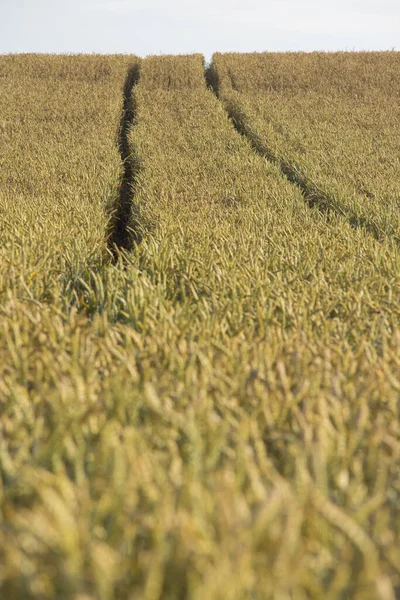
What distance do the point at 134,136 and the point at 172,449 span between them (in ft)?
26.5

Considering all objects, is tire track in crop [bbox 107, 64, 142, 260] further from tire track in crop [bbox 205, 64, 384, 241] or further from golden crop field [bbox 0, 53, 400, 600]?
tire track in crop [bbox 205, 64, 384, 241]

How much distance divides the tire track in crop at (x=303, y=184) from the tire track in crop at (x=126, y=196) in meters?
1.54

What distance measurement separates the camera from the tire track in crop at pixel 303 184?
15.9 feet

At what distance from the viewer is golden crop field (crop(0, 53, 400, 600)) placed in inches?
28.0

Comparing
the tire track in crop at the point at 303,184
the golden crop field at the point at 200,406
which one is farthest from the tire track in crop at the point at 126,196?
the tire track in crop at the point at 303,184

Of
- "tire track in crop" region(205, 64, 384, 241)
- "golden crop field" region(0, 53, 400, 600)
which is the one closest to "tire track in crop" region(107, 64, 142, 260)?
"golden crop field" region(0, 53, 400, 600)

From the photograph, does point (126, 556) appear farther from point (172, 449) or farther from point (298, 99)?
point (298, 99)

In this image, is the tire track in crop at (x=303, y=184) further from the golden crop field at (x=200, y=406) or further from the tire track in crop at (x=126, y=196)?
the tire track in crop at (x=126, y=196)

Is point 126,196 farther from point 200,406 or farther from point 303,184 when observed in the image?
point 200,406

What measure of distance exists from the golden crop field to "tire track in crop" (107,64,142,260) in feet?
0.50

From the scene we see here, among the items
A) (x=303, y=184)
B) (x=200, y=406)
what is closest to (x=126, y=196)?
(x=303, y=184)

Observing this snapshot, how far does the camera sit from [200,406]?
3.76ft

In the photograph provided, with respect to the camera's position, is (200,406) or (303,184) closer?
(200,406)

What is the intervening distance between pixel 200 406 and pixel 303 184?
583cm
